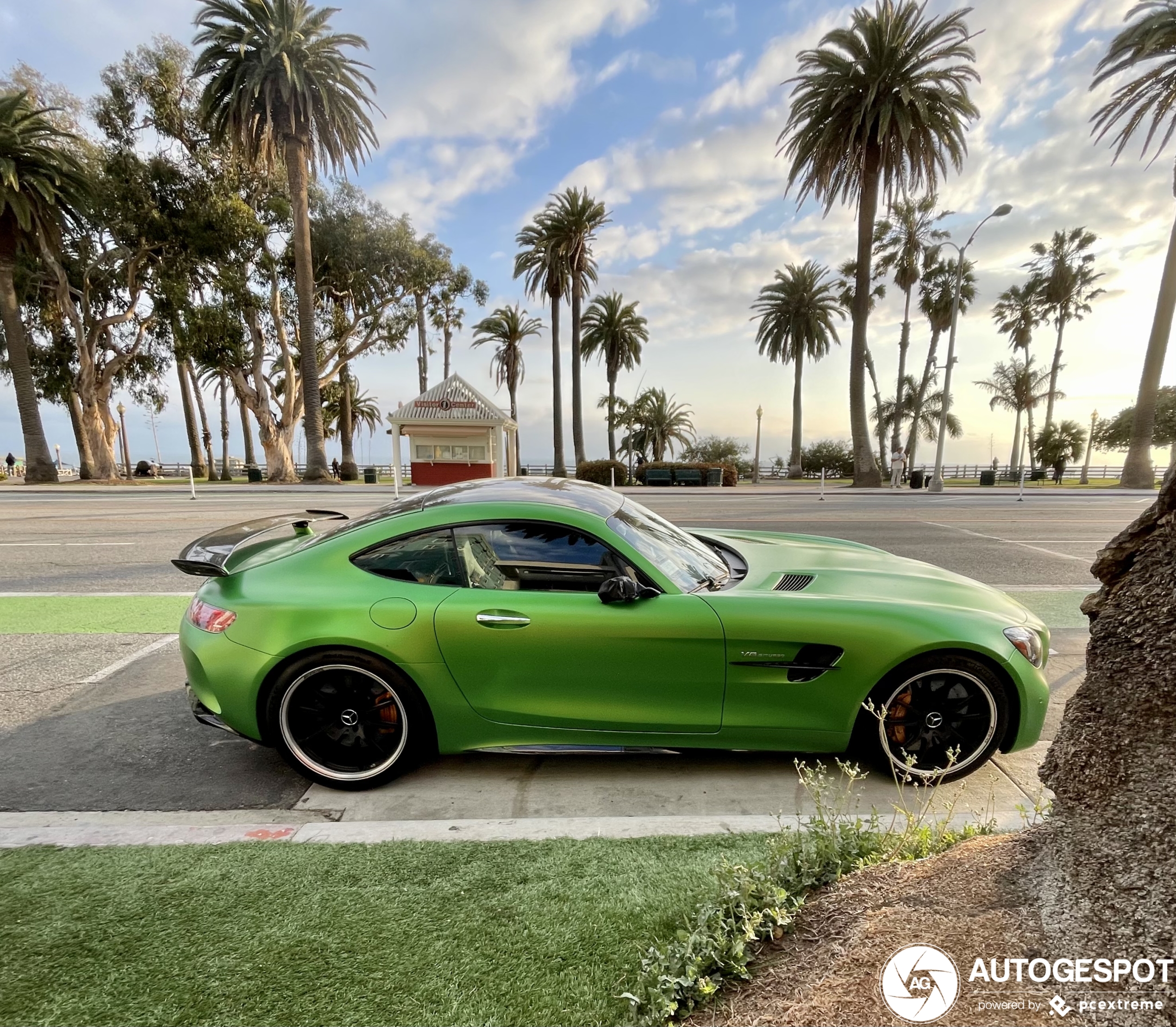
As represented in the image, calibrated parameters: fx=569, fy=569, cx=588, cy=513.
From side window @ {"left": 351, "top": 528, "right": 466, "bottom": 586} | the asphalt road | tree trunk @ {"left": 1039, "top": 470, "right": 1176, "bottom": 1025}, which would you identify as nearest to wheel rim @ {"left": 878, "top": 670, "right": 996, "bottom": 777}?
the asphalt road

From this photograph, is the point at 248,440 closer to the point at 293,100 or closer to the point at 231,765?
the point at 293,100

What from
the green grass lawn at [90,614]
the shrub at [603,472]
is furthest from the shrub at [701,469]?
the green grass lawn at [90,614]

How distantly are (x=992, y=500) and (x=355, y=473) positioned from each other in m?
30.5

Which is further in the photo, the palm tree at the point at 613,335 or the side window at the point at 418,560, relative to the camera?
the palm tree at the point at 613,335

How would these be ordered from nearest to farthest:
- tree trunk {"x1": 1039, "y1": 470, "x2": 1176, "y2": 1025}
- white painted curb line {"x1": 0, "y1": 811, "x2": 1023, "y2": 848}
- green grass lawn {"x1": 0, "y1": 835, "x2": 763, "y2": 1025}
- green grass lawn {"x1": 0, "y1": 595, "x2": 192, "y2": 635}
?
tree trunk {"x1": 1039, "y1": 470, "x2": 1176, "y2": 1025} < green grass lawn {"x1": 0, "y1": 835, "x2": 763, "y2": 1025} < white painted curb line {"x1": 0, "y1": 811, "x2": 1023, "y2": 848} < green grass lawn {"x1": 0, "y1": 595, "x2": 192, "y2": 635}

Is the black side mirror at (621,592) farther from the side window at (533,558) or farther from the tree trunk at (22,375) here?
the tree trunk at (22,375)

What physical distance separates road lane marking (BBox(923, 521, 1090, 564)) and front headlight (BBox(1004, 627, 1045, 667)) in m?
6.43

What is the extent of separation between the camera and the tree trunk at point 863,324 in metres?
22.8

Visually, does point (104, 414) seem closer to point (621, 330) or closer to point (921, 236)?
point (621, 330)

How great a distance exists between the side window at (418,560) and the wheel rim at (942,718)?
7.21 feet

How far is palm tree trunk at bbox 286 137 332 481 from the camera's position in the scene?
76.6 ft

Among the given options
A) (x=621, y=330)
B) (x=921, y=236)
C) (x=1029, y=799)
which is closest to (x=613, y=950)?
(x=1029, y=799)

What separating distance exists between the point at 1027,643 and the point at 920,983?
6.83ft

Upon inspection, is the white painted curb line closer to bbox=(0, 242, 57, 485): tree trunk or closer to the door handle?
the door handle
